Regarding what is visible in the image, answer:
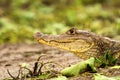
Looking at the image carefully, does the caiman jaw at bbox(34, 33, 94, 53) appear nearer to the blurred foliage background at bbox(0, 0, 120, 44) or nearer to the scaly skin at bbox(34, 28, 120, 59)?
the scaly skin at bbox(34, 28, 120, 59)

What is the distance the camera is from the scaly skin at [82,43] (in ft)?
21.6

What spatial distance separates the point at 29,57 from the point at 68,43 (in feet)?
6.80

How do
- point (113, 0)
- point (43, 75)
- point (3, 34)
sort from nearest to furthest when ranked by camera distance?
point (43, 75), point (3, 34), point (113, 0)

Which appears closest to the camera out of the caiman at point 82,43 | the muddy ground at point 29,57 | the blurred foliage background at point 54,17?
the muddy ground at point 29,57

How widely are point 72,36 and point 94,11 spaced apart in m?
8.69

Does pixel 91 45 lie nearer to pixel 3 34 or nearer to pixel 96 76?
pixel 96 76

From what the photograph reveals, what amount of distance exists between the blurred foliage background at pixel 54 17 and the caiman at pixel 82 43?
4.40 m

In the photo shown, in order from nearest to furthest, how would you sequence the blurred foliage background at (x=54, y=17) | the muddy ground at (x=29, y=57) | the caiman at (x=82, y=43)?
the muddy ground at (x=29, y=57), the caiman at (x=82, y=43), the blurred foliage background at (x=54, y=17)

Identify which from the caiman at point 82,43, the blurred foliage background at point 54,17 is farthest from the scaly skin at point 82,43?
the blurred foliage background at point 54,17

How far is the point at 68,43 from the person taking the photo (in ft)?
21.8

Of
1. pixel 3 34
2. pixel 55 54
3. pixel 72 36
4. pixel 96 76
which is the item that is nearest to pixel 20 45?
pixel 3 34

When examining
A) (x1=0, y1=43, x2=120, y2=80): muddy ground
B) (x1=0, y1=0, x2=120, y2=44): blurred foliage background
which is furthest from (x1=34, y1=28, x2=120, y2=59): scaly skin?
(x1=0, y1=0, x2=120, y2=44): blurred foliage background

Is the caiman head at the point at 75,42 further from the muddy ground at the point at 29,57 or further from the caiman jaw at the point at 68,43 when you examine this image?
the muddy ground at the point at 29,57

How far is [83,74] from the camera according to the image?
5672 millimetres
